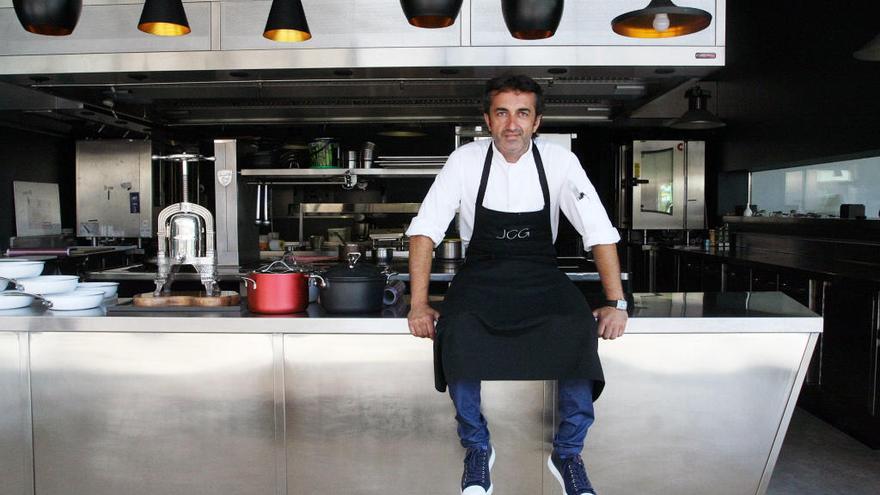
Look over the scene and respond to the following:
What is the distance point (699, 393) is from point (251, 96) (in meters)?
3.95

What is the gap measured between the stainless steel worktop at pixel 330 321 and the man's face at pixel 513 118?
0.73m

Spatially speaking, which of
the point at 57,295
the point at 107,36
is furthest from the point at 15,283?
the point at 107,36

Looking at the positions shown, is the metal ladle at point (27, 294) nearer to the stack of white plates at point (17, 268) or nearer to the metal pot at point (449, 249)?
the stack of white plates at point (17, 268)

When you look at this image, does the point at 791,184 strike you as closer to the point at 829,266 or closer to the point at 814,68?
the point at 814,68

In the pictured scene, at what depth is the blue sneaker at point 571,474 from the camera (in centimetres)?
229

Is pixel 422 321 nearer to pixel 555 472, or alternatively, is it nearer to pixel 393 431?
pixel 393 431

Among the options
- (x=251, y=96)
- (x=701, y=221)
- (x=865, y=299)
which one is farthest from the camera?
(x=701, y=221)

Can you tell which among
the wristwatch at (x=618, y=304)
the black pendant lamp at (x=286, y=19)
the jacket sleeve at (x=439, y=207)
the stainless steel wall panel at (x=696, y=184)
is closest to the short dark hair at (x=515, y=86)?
the jacket sleeve at (x=439, y=207)

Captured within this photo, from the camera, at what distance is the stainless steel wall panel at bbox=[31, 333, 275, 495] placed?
2.68m

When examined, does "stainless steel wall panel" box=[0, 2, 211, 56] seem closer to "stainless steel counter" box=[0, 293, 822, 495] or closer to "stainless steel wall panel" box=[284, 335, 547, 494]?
"stainless steel counter" box=[0, 293, 822, 495]

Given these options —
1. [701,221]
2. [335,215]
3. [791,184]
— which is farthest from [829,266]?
Answer: [335,215]

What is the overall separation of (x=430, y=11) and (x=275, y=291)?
1.15m

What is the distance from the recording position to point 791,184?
796 cm

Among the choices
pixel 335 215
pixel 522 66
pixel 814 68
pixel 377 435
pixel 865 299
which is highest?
pixel 814 68
